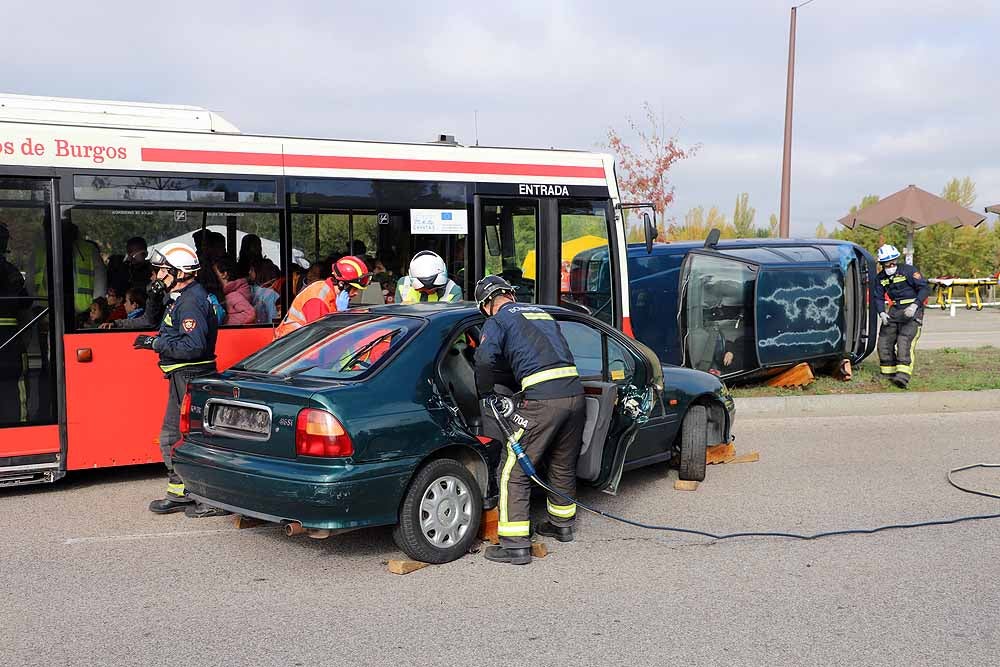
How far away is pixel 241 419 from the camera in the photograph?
5340 millimetres

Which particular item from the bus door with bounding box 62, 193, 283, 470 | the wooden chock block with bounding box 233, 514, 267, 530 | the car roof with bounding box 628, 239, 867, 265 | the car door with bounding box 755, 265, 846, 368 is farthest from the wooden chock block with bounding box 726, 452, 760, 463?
the bus door with bounding box 62, 193, 283, 470

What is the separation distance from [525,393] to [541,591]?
3.80 feet

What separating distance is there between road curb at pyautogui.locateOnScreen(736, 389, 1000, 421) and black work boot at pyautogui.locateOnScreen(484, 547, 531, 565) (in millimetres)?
5715

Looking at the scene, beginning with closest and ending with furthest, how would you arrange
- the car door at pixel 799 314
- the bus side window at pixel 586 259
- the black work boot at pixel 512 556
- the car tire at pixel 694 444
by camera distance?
1. the black work boot at pixel 512 556
2. the car tire at pixel 694 444
3. the bus side window at pixel 586 259
4. the car door at pixel 799 314

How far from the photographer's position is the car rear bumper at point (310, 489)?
4918 millimetres

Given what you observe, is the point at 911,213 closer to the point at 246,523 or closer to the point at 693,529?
the point at 693,529

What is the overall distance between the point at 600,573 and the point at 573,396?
1019mm

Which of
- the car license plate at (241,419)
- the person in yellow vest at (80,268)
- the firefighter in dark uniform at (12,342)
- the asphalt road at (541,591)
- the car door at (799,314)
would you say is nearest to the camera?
the asphalt road at (541,591)

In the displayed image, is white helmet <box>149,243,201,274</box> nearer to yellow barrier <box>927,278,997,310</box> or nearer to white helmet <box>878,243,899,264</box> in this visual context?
white helmet <box>878,243,899,264</box>

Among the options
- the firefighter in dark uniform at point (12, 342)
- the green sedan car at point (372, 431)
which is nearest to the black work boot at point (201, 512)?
the green sedan car at point (372, 431)

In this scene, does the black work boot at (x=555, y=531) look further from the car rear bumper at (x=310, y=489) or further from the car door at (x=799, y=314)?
the car door at (x=799, y=314)

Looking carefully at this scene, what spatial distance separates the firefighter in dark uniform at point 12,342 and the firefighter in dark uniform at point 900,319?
9808mm

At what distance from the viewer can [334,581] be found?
17.0 ft

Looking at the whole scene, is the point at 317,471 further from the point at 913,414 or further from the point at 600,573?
the point at 913,414
